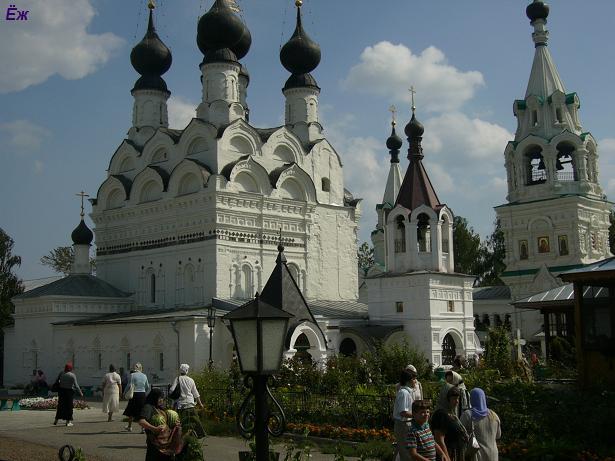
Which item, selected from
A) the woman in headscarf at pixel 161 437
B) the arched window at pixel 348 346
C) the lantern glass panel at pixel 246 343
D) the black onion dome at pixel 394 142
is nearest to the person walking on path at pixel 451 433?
the lantern glass panel at pixel 246 343

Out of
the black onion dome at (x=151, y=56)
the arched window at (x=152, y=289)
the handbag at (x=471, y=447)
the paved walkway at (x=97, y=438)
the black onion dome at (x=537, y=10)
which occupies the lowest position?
the paved walkway at (x=97, y=438)

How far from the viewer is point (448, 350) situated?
22688mm

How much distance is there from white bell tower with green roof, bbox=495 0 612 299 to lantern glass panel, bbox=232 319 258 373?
25568mm

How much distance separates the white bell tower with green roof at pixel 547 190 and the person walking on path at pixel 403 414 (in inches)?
900

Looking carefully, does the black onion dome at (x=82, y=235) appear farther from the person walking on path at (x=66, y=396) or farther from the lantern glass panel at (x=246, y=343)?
the lantern glass panel at (x=246, y=343)

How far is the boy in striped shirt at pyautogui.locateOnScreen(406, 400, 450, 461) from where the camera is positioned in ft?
19.6

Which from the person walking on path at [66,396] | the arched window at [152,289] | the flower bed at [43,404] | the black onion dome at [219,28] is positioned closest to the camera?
the person walking on path at [66,396]

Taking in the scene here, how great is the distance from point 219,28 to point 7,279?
14740 millimetres

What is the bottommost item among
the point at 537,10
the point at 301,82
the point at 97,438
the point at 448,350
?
the point at 97,438

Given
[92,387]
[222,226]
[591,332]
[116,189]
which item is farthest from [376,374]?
[116,189]

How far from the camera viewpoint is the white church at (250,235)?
2212cm

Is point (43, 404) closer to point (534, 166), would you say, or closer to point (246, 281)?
point (246, 281)

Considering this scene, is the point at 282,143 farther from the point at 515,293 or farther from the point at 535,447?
the point at 535,447

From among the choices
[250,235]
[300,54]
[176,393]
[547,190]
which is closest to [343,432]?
[176,393]
